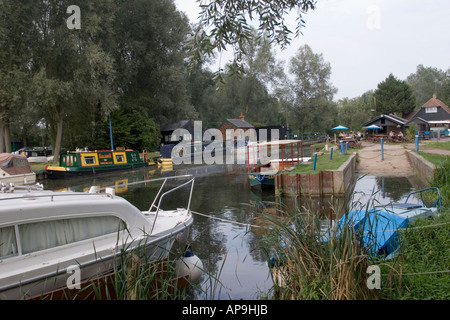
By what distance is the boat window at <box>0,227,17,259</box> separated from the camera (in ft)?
17.9

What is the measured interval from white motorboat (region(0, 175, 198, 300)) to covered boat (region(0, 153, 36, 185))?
57.2 ft

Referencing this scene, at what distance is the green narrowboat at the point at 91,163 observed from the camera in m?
27.6

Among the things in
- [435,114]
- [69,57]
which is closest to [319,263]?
[69,57]

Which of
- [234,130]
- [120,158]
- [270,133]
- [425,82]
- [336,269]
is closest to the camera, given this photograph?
[336,269]

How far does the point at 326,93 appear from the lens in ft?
198

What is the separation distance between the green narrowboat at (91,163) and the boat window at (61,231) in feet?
74.5

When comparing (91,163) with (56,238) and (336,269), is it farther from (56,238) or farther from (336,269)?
(336,269)

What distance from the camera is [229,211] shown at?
14906 millimetres

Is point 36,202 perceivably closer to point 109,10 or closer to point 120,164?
point 120,164

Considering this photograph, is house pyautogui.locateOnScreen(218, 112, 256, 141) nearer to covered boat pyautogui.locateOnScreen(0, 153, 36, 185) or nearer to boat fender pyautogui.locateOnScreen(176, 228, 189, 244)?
covered boat pyautogui.locateOnScreen(0, 153, 36, 185)

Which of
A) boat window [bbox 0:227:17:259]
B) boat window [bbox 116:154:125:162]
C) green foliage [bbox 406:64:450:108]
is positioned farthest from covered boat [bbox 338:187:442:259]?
green foliage [bbox 406:64:450:108]

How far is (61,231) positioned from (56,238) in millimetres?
132

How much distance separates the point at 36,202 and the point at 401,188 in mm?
16386

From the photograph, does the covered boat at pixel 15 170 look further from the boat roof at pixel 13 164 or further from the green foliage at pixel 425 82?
the green foliage at pixel 425 82
